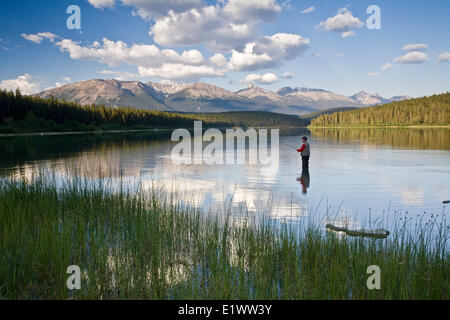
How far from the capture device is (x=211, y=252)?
318 inches

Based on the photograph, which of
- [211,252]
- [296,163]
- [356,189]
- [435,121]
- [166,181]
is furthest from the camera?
[435,121]

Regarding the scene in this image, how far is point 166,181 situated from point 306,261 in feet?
52.3

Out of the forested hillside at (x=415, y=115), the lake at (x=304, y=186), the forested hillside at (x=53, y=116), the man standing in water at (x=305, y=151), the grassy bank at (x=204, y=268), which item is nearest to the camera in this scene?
the grassy bank at (x=204, y=268)

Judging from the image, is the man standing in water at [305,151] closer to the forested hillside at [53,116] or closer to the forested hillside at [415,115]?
the forested hillside at [53,116]

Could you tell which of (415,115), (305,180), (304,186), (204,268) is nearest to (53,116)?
(305,180)

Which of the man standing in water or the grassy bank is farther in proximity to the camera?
the man standing in water

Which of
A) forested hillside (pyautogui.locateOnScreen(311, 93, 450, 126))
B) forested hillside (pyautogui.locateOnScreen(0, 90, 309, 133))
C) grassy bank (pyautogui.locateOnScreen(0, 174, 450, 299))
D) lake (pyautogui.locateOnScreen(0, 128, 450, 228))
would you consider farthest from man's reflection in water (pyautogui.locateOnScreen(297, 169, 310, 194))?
forested hillside (pyautogui.locateOnScreen(311, 93, 450, 126))

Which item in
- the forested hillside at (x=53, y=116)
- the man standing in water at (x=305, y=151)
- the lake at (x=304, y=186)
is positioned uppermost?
the forested hillside at (x=53, y=116)

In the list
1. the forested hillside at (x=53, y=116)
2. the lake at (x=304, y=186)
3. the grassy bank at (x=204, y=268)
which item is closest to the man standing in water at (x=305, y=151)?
the lake at (x=304, y=186)

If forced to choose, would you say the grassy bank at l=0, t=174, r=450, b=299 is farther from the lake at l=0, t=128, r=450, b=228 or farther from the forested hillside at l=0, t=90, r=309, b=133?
the forested hillside at l=0, t=90, r=309, b=133

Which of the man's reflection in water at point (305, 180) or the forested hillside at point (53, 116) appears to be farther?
the forested hillside at point (53, 116)

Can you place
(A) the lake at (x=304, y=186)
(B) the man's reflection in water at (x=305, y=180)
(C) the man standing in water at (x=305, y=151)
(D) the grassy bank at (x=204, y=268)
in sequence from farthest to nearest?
(C) the man standing in water at (x=305, y=151) → (B) the man's reflection in water at (x=305, y=180) → (A) the lake at (x=304, y=186) → (D) the grassy bank at (x=204, y=268)

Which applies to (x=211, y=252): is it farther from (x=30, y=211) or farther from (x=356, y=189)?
(x=356, y=189)
